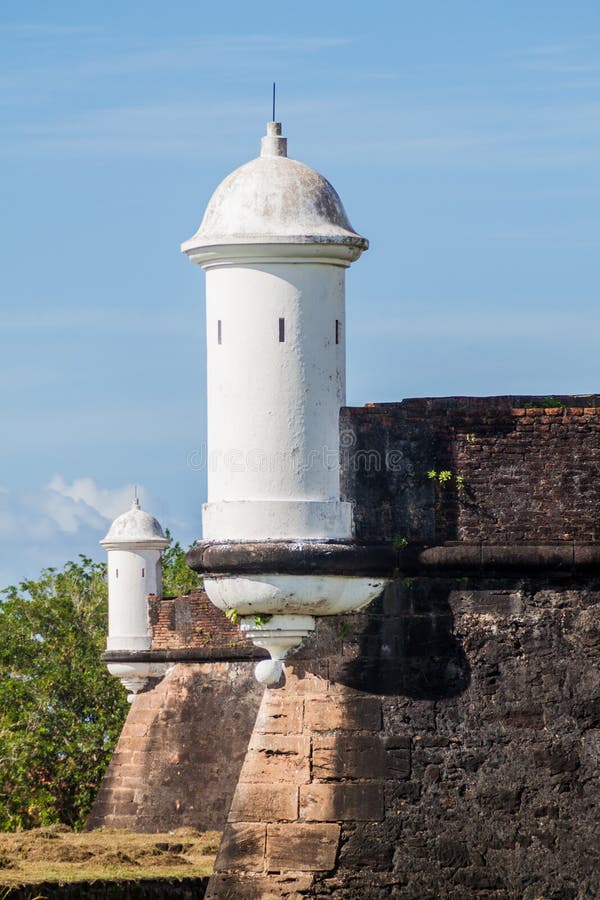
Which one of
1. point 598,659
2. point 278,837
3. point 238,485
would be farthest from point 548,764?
point 238,485

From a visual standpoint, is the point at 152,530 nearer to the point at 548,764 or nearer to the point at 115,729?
the point at 115,729

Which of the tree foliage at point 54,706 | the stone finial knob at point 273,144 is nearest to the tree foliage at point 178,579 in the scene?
the tree foliage at point 54,706

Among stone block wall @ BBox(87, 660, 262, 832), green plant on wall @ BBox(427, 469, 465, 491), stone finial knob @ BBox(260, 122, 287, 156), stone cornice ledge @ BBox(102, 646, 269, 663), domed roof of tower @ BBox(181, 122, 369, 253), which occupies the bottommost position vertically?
stone block wall @ BBox(87, 660, 262, 832)

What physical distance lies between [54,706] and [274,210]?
52.6ft

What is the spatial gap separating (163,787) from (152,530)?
2692 millimetres

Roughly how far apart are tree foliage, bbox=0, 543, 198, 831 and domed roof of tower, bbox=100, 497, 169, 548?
3645 mm

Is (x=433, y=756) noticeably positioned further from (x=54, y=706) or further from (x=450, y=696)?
(x=54, y=706)

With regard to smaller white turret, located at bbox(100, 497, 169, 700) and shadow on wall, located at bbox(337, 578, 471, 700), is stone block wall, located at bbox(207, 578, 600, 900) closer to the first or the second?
shadow on wall, located at bbox(337, 578, 471, 700)

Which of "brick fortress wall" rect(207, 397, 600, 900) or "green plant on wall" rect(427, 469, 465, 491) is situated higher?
"green plant on wall" rect(427, 469, 465, 491)

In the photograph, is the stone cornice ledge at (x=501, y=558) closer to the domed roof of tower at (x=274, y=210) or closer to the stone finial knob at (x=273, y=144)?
the domed roof of tower at (x=274, y=210)

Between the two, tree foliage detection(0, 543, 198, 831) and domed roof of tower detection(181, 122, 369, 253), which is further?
tree foliage detection(0, 543, 198, 831)

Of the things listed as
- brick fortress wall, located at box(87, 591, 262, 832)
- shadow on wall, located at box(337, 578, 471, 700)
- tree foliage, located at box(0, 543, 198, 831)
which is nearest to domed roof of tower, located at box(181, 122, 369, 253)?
shadow on wall, located at box(337, 578, 471, 700)

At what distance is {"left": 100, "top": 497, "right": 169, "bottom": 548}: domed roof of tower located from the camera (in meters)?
23.3

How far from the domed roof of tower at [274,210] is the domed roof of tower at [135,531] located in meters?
9.57
